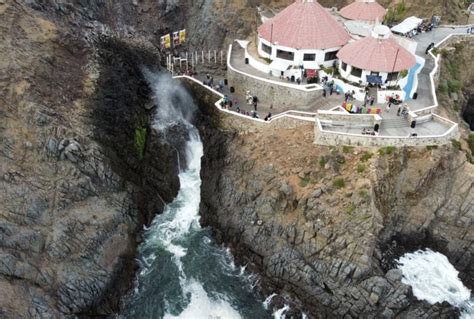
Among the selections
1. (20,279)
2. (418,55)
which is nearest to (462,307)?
(418,55)

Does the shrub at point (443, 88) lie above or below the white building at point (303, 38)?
below

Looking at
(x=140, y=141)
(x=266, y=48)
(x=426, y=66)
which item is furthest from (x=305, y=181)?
(x=426, y=66)

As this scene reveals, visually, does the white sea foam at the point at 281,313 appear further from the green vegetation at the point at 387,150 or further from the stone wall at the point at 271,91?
the stone wall at the point at 271,91

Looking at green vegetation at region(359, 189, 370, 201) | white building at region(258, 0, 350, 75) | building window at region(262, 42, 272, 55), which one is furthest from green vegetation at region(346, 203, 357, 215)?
building window at region(262, 42, 272, 55)

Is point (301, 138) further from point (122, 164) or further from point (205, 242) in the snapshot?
point (122, 164)

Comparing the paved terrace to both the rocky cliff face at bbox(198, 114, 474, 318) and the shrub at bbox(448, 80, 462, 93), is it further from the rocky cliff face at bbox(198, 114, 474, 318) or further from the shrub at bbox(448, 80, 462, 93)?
the shrub at bbox(448, 80, 462, 93)

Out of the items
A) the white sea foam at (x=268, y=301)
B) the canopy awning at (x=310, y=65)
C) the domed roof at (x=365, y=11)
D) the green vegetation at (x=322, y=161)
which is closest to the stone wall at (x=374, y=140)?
the green vegetation at (x=322, y=161)

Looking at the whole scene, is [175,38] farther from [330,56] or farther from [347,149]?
[347,149]

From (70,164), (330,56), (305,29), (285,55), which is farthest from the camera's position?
(285,55)
